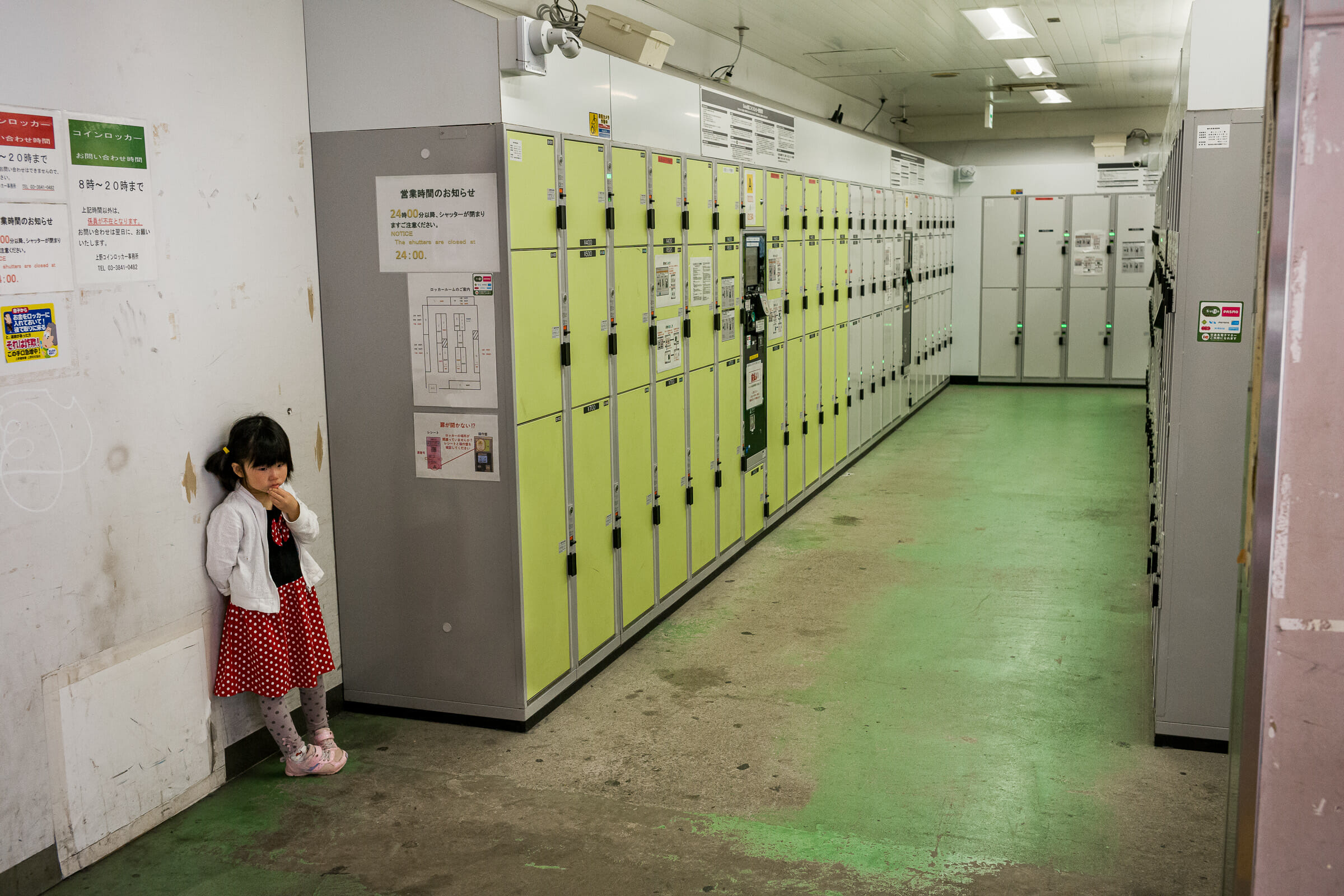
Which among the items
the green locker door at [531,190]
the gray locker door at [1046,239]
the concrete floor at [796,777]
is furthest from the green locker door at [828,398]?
the gray locker door at [1046,239]

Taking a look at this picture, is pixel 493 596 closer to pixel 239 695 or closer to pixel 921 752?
pixel 239 695

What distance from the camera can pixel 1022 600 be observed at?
5.27 metres

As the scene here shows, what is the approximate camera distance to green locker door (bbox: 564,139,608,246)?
400cm

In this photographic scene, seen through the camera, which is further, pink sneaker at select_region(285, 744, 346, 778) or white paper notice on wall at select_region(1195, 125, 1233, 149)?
pink sneaker at select_region(285, 744, 346, 778)

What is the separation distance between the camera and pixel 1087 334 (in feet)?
40.2

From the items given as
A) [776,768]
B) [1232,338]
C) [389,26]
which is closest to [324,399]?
[389,26]

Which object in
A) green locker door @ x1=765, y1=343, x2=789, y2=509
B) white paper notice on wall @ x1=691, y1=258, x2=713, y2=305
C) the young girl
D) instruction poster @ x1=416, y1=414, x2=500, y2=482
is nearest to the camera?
the young girl

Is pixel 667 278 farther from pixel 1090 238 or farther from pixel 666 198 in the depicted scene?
pixel 1090 238

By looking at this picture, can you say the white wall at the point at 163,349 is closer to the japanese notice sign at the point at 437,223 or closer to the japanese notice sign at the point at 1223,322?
the japanese notice sign at the point at 437,223

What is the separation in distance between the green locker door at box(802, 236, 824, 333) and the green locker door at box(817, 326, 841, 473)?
178 mm

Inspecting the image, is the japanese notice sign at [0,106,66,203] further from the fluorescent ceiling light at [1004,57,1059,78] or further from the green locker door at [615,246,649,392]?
the fluorescent ceiling light at [1004,57,1059,78]

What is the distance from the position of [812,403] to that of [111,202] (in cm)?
490

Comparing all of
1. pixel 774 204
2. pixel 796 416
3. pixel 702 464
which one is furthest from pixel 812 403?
pixel 702 464

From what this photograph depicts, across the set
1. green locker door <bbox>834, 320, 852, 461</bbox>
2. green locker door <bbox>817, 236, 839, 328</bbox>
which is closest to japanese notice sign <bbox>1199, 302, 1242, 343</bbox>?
green locker door <bbox>817, 236, 839, 328</bbox>
